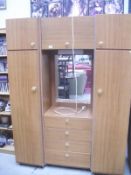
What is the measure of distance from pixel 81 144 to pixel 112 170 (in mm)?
425

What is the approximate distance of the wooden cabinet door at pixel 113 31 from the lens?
1.85 m

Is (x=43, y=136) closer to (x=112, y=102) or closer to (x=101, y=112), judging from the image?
(x=101, y=112)

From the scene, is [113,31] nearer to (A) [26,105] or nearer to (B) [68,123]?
(B) [68,123]

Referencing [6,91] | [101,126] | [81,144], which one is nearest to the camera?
[101,126]

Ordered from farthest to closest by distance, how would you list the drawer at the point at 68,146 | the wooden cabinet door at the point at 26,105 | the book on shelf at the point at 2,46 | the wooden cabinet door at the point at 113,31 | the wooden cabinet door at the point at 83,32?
the book on shelf at the point at 2,46 < the drawer at the point at 68,146 < the wooden cabinet door at the point at 26,105 < the wooden cabinet door at the point at 83,32 < the wooden cabinet door at the point at 113,31

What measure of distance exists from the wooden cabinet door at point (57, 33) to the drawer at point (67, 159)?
3.88 feet

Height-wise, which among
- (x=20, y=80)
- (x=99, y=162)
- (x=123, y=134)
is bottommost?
(x=99, y=162)

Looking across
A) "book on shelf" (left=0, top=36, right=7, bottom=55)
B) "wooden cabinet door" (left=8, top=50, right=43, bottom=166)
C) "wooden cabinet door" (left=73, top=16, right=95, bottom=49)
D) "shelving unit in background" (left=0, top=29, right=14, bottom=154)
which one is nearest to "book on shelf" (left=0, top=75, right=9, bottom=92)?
"shelving unit in background" (left=0, top=29, right=14, bottom=154)

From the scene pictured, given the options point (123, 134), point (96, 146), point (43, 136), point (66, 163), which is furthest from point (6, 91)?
point (123, 134)

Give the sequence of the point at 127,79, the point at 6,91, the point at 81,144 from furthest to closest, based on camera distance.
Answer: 1. the point at 6,91
2. the point at 81,144
3. the point at 127,79

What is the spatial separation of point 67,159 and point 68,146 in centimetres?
16

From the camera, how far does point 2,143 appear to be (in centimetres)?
275

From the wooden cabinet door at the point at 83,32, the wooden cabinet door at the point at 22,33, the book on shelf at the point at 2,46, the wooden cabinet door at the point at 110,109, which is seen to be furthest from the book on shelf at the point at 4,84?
the wooden cabinet door at the point at 110,109

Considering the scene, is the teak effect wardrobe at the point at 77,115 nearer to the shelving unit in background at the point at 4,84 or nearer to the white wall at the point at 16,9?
the shelving unit in background at the point at 4,84
